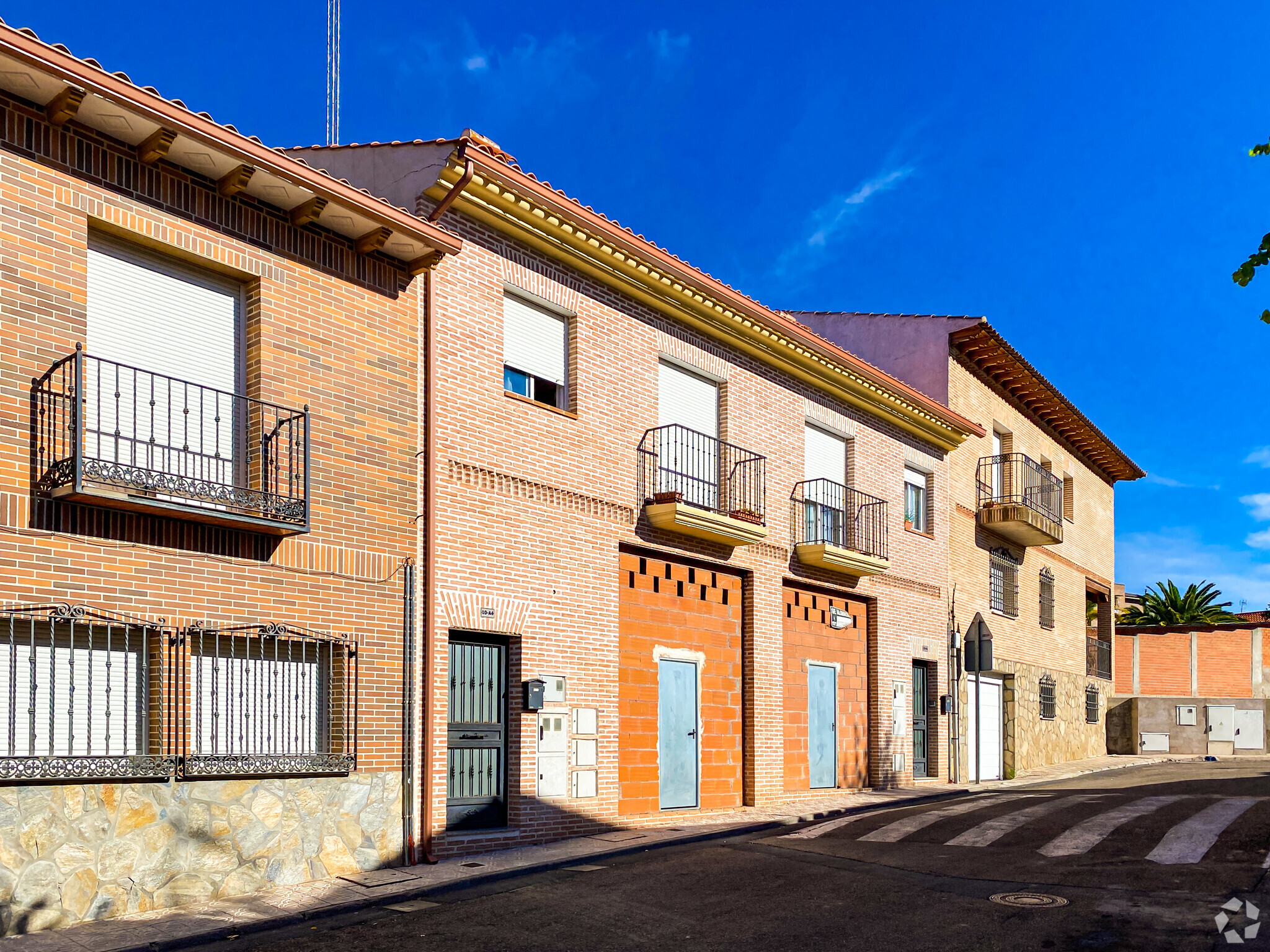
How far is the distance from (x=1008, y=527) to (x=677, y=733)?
12719mm

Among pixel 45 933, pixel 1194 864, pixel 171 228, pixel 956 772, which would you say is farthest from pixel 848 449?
pixel 45 933

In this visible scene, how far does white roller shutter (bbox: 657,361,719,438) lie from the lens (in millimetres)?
16719

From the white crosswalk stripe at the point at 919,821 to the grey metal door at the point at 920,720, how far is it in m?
6.10

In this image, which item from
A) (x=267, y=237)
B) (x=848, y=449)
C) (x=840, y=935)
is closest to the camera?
(x=840, y=935)

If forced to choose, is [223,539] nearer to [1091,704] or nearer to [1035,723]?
[1035,723]

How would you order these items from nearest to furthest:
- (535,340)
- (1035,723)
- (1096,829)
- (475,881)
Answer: (475,881)
(1096,829)
(535,340)
(1035,723)

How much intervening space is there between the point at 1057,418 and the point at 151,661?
85.1 feet

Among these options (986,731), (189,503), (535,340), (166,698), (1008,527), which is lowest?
(986,731)

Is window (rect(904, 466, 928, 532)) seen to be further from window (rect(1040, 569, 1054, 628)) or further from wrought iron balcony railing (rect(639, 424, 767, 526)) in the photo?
window (rect(1040, 569, 1054, 628))

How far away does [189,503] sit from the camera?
10.1 meters

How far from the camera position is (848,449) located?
20.8m

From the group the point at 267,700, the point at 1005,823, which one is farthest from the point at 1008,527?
the point at 267,700

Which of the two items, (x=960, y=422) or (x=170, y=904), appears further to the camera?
(x=960, y=422)

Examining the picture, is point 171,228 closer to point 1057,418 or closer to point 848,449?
point 848,449
